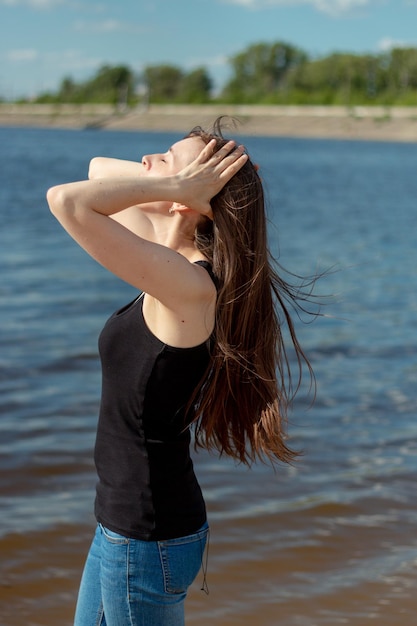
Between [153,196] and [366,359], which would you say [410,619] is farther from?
[366,359]

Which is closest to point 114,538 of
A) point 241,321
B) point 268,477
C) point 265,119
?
point 241,321

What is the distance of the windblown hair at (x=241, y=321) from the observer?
2535mm

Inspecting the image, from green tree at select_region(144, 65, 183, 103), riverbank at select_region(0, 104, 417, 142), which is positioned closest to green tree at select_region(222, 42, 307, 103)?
green tree at select_region(144, 65, 183, 103)

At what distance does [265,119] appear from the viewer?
90.2 metres

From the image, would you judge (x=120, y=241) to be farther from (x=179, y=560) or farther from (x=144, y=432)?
(x=179, y=560)

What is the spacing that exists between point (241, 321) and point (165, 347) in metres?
0.27

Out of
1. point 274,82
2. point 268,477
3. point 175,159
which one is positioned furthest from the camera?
point 274,82

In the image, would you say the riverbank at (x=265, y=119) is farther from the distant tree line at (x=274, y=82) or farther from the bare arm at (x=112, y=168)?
the bare arm at (x=112, y=168)

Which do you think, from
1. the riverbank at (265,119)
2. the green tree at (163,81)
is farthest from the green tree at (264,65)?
the riverbank at (265,119)

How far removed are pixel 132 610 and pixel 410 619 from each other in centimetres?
224

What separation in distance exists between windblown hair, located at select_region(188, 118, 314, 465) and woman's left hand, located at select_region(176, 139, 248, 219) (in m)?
0.04

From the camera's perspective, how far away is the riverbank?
82875mm

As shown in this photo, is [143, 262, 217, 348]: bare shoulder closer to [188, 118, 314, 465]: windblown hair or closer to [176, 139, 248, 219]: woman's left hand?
[188, 118, 314, 465]: windblown hair

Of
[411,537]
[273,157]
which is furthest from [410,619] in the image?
[273,157]
